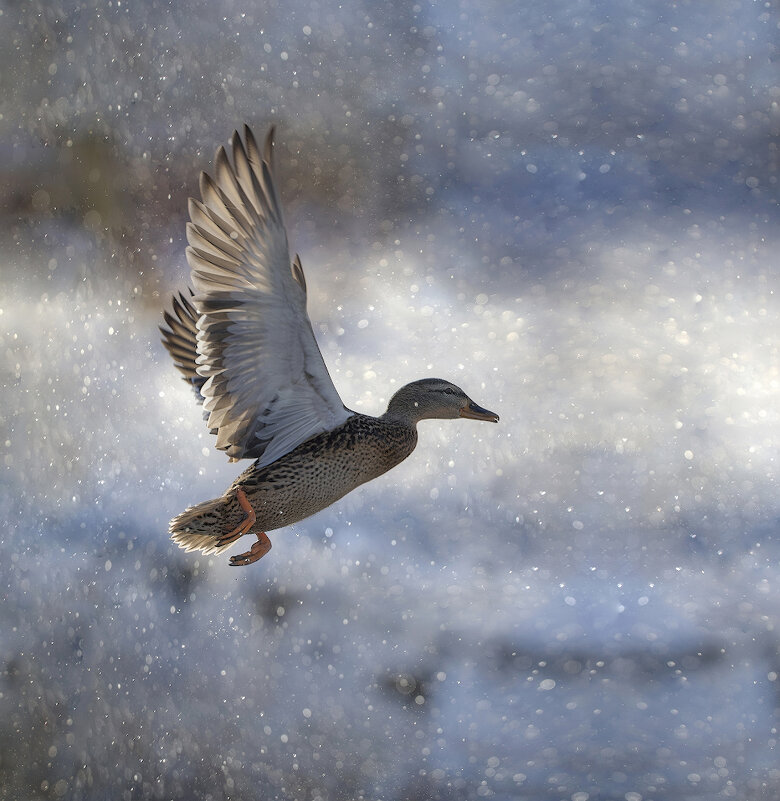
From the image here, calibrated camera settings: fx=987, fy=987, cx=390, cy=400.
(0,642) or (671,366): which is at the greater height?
(671,366)

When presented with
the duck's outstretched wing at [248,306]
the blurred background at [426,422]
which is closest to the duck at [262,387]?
the duck's outstretched wing at [248,306]

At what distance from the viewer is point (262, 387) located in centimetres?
154

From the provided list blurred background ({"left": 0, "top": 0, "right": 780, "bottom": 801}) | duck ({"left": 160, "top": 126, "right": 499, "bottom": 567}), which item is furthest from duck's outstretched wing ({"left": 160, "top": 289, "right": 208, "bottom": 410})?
blurred background ({"left": 0, "top": 0, "right": 780, "bottom": 801})

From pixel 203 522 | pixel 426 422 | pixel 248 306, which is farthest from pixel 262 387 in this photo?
pixel 426 422

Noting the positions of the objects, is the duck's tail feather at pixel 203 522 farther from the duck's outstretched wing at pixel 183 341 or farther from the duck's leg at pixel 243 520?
the duck's outstretched wing at pixel 183 341

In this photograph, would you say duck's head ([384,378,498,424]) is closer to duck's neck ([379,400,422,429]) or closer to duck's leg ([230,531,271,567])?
duck's neck ([379,400,422,429])

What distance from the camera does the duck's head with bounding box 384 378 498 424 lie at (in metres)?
1.76

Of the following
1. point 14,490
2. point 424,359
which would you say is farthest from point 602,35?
point 14,490

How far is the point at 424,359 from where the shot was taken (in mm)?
2496

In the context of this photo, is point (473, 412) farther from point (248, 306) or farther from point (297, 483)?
point (248, 306)

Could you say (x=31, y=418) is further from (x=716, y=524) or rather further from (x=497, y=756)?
(x=716, y=524)

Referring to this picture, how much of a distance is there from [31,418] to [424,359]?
109 centimetres

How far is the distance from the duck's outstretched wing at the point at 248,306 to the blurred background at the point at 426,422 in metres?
0.82

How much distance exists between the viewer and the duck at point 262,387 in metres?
1.44
